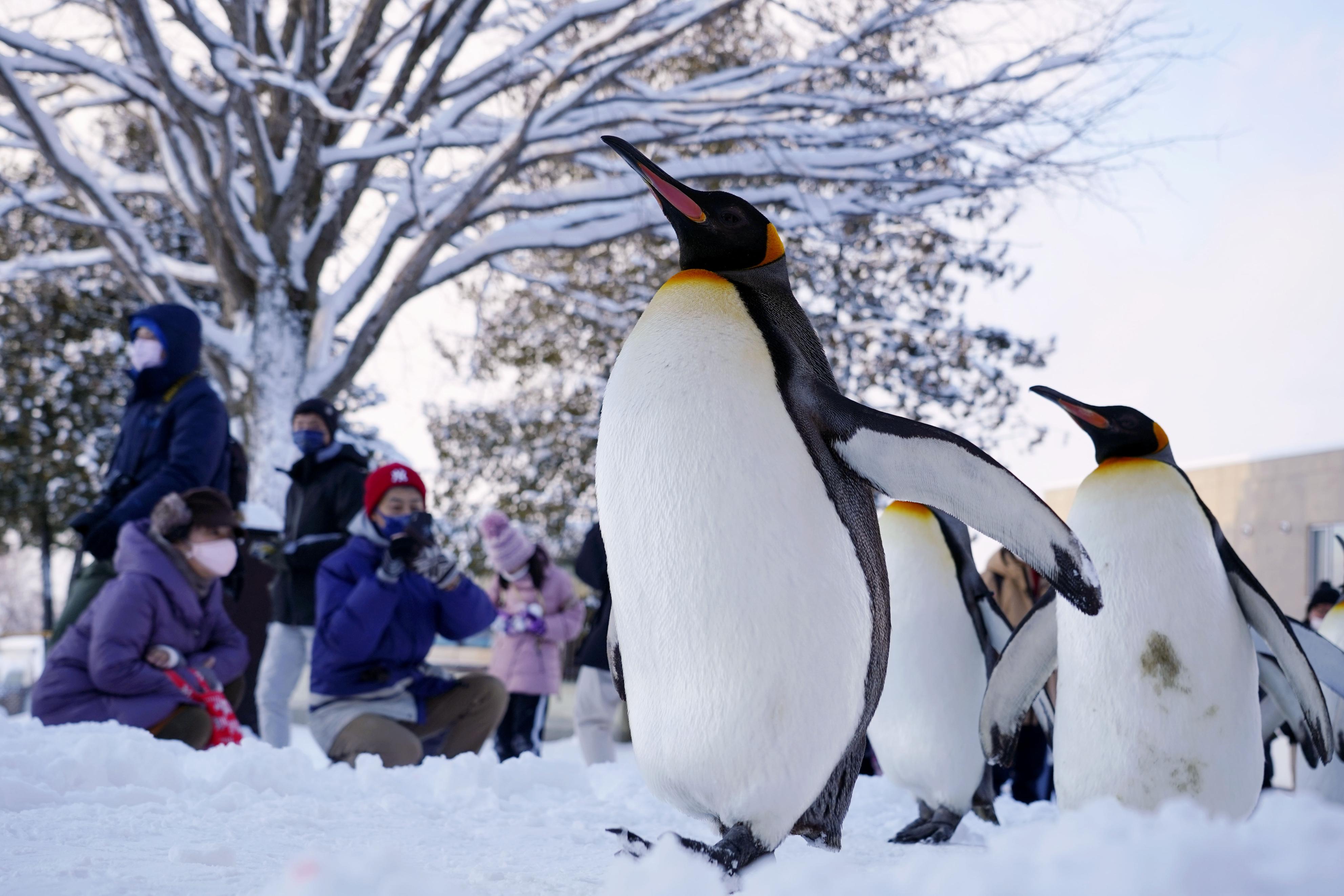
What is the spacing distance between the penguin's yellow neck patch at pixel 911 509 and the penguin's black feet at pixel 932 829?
29.9 inches

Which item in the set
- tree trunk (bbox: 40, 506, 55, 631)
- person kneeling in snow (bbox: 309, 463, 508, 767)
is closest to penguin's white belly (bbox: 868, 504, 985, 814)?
person kneeling in snow (bbox: 309, 463, 508, 767)

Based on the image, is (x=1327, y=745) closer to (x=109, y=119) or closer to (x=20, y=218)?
(x=20, y=218)

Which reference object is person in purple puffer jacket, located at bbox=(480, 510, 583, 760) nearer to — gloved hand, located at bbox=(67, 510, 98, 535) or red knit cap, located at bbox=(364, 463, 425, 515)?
red knit cap, located at bbox=(364, 463, 425, 515)

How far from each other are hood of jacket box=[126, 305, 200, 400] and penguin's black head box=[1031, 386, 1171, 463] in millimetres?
2918

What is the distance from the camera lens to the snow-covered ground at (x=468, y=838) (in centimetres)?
96

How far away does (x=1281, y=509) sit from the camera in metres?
15.8

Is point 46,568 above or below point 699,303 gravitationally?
below

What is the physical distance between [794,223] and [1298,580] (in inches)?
449

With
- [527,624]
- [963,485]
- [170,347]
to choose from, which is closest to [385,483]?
[170,347]

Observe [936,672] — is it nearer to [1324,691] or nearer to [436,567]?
[1324,691]

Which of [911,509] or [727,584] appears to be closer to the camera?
[727,584]

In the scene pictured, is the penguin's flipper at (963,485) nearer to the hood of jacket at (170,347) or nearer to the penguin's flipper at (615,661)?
the penguin's flipper at (615,661)

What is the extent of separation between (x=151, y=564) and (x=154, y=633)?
0.22 meters

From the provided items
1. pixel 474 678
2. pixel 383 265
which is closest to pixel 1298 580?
pixel 383 265
